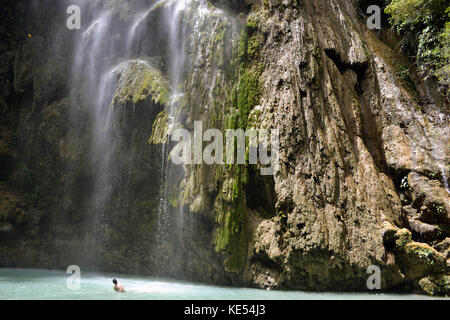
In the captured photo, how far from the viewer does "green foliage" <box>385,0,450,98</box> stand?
30.2 ft

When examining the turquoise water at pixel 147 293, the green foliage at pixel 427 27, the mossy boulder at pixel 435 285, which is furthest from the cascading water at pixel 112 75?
the green foliage at pixel 427 27

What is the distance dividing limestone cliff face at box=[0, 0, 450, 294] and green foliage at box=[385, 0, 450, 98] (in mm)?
637

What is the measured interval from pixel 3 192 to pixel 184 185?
310 inches

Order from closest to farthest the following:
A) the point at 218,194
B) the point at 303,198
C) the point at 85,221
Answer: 1. the point at 303,198
2. the point at 218,194
3. the point at 85,221

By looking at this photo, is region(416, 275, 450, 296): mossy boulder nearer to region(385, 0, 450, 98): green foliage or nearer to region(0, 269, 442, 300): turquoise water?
region(0, 269, 442, 300): turquoise water

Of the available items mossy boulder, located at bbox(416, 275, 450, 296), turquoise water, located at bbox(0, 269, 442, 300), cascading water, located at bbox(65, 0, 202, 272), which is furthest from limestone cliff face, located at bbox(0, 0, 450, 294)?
turquoise water, located at bbox(0, 269, 442, 300)

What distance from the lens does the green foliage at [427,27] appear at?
922 cm

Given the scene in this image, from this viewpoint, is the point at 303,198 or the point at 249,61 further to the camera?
the point at 249,61

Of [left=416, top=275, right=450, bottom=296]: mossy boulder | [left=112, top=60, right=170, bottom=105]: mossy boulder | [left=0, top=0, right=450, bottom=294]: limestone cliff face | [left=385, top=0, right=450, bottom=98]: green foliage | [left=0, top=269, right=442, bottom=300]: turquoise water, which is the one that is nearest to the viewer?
[left=0, top=269, right=442, bottom=300]: turquoise water
